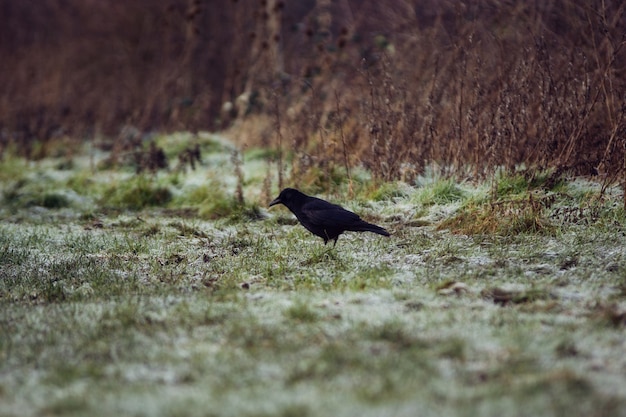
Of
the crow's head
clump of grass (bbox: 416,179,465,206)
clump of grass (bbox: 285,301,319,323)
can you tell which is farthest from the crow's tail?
clump of grass (bbox: 285,301,319,323)

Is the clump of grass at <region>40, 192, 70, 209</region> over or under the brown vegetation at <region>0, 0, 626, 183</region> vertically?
under

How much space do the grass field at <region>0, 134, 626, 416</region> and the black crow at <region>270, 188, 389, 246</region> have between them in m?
0.17

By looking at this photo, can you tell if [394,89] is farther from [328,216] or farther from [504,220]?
[328,216]

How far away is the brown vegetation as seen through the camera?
730 centimetres

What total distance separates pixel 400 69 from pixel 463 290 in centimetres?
557

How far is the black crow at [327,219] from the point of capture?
235 inches

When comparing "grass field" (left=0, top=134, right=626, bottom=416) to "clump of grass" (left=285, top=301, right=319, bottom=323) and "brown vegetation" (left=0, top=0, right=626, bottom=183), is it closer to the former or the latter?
"clump of grass" (left=285, top=301, right=319, bottom=323)

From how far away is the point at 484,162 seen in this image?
7691mm

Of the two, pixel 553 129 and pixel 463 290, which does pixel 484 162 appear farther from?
pixel 463 290

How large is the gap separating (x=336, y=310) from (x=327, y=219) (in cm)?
193

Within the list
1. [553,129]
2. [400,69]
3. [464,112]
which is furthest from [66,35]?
[553,129]

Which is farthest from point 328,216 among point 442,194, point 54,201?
point 54,201

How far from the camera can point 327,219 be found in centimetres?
602

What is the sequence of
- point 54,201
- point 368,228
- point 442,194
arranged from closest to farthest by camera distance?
point 368,228
point 442,194
point 54,201
